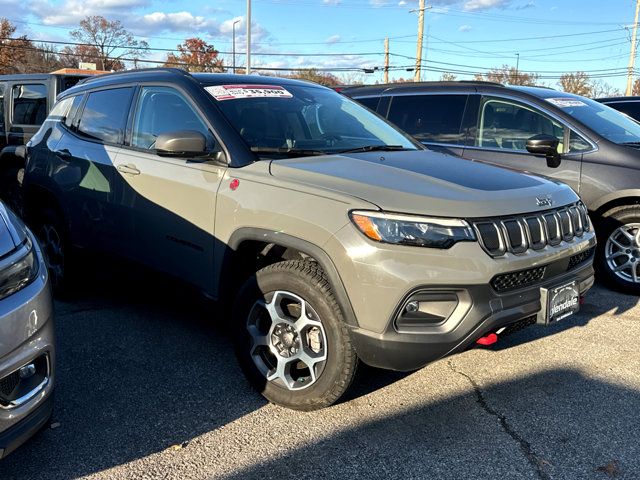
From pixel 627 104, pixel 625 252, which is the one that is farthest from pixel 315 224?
pixel 627 104

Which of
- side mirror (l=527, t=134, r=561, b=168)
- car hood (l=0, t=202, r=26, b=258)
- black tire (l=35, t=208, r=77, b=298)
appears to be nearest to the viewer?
car hood (l=0, t=202, r=26, b=258)

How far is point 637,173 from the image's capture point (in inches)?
198

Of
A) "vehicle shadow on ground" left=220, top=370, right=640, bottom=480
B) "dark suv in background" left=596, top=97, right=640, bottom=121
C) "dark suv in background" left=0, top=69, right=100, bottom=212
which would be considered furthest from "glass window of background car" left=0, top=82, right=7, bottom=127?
"dark suv in background" left=596, top=97, right=640, bottom=121

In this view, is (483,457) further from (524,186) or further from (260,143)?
(260,143)

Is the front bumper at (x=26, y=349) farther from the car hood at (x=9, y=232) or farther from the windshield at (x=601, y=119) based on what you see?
the windshield at (x=601, y=119)

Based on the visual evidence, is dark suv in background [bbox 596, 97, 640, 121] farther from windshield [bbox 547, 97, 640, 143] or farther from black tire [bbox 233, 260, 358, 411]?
black tire [bbox 233, 260, 358, 411]

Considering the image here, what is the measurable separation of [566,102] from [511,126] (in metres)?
0.59

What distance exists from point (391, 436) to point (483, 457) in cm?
46

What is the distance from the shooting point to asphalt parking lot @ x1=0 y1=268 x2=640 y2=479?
8.77 feet

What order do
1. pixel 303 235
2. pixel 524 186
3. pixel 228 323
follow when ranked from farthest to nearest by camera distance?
pixel 228 323, pixel 524 186, pixel 303 235

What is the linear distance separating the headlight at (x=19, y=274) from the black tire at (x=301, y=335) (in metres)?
1.15

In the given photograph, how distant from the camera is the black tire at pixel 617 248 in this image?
5098mm

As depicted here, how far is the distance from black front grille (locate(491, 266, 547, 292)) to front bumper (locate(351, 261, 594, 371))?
4 centimetres

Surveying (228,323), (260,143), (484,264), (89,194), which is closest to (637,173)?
(484,264)
